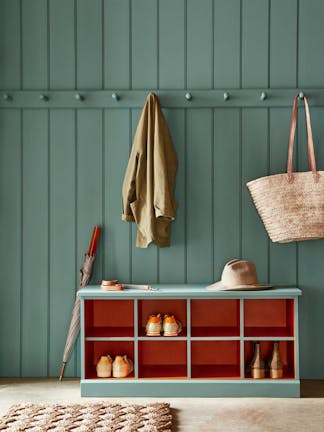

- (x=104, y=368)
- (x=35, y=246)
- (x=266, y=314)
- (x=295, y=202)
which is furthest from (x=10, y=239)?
(x=295, y=202)

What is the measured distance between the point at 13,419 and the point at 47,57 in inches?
84.9

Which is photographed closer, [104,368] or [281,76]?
[104,368]

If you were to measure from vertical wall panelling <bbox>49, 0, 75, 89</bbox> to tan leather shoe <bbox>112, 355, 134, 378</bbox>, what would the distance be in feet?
5.56

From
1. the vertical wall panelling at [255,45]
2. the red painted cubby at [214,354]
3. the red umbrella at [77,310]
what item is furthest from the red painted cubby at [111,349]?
the vertical wall panelling at [255,45]

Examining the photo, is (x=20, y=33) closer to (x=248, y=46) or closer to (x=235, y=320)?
(x=248, y=46)

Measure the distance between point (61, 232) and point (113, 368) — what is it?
905mm

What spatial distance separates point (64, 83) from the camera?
377cm

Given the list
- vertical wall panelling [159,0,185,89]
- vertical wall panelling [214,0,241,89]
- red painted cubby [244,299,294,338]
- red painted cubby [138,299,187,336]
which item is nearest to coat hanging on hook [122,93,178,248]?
vertical wall panelling [159,0,185,89]

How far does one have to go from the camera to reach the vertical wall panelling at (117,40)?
375 centimetres

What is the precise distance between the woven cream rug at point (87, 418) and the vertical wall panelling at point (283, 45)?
2068 millimetres

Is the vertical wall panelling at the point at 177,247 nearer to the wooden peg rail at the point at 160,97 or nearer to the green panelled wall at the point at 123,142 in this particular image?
the green panelled wall at the point at 123,142

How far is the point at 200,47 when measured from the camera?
12.3 ft

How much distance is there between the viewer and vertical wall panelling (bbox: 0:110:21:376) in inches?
148

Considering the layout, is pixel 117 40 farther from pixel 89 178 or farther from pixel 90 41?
pixel 89 178
